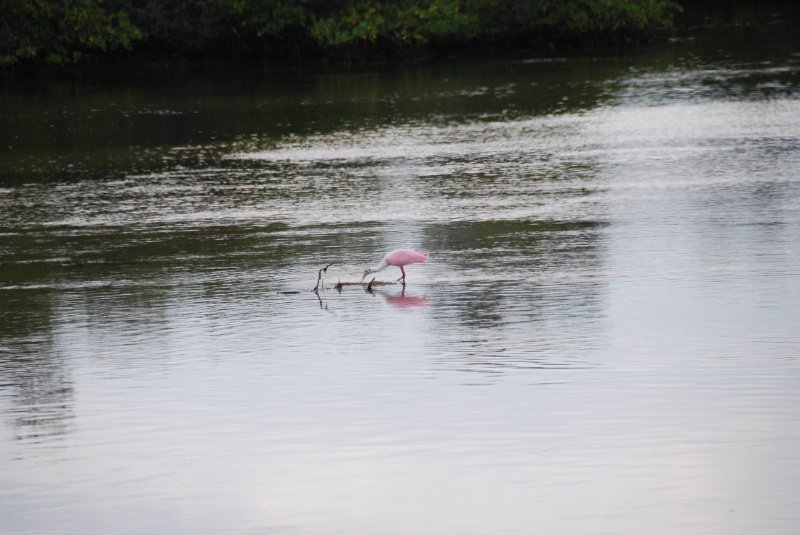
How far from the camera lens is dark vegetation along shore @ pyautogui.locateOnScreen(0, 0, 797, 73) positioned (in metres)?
43.7

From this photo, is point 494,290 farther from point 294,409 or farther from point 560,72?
point 560,72

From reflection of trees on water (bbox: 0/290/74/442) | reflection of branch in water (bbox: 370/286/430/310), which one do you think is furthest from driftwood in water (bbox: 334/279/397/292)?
reflection of trees on water (bbox: 0/290/74/442)

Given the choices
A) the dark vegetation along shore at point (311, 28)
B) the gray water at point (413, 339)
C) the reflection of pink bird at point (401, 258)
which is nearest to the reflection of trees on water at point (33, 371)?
the gray water at point (413, 339)

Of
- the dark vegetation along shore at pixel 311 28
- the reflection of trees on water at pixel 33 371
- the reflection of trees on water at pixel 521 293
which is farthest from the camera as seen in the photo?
the dark vegetation along shore at pixel 311 28

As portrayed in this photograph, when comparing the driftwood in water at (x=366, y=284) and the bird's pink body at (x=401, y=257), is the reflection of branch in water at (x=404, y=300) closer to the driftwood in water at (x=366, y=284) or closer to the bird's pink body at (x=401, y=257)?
the driftwood in water at (x=366, y=284)

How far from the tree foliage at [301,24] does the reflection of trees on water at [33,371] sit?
31635mm

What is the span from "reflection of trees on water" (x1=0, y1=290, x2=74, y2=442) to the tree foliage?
31635 mm

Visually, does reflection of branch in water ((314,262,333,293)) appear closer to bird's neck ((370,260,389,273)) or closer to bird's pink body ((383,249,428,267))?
bird's neck ((370,260,389,273))

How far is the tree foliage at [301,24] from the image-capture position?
142 ft

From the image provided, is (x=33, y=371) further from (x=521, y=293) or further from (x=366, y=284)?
(x=521, y=293)

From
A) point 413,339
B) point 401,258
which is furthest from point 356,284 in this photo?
point 413,339

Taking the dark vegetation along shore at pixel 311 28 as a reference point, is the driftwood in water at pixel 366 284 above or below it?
below

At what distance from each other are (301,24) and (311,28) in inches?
21.6

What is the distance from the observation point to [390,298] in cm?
1221
